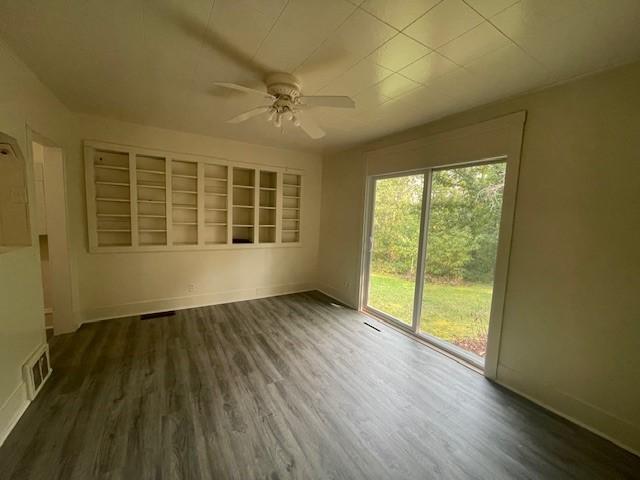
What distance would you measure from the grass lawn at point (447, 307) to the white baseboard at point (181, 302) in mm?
1948

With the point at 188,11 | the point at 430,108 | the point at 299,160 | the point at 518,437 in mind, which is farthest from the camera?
the point at 299,160

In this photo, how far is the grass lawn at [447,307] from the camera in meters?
2.56

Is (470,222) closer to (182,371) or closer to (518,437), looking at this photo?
(518,437)

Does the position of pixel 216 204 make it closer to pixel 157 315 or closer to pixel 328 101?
pixel 157 315

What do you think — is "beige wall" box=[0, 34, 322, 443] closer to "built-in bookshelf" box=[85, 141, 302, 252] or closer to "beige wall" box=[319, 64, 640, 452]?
"built-in bookshelf" box=[85, 141, 302, 252]

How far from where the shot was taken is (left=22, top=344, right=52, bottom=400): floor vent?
5.99 feet

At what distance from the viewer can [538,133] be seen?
204cm

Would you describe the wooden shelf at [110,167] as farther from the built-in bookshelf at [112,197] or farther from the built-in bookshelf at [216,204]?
the built-in bookshelf at [216,204]

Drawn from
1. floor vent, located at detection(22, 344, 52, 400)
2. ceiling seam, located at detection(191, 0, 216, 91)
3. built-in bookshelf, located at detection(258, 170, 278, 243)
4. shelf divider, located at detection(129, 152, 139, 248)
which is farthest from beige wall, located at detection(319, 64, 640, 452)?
shelf divider, located at detection(129, 152, 139, 248)

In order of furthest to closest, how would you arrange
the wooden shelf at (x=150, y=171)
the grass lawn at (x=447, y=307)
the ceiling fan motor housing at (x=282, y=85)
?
the wooden shelf at (x=150, y=171), the grass lawn at (x=447, y=307), the ceiling fan motor housing at (x=282, y=85)

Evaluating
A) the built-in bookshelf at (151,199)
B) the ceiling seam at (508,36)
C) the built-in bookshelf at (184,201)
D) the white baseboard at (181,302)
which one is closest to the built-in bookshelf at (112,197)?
the built-in bookshelf at (151,199)

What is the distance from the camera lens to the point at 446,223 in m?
2.84

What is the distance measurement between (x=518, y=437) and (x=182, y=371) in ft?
8.60

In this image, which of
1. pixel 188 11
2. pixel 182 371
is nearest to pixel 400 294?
pixel 182 371
